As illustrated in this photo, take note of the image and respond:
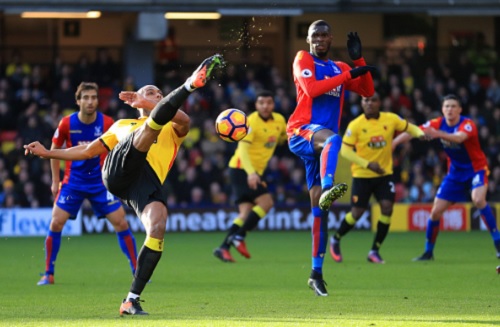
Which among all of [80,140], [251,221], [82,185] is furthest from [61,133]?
[251,221]

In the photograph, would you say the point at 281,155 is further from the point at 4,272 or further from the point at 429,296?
the point at 429,296

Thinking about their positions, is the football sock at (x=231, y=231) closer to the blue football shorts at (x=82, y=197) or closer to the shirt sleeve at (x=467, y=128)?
the blue football shorts at (x=82, y=197)

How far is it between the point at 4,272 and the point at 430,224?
18.7ft

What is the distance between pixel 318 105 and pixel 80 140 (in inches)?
129

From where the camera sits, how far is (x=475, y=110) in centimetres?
2702

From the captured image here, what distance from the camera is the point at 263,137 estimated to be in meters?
16.0

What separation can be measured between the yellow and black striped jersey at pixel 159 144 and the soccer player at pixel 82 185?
9.18 ft

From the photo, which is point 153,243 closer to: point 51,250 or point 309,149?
point 309,149

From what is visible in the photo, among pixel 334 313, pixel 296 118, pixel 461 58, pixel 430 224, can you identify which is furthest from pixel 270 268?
pixel 461 58

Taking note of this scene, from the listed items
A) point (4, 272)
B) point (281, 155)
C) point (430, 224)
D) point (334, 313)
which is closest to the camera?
point (334, 313)

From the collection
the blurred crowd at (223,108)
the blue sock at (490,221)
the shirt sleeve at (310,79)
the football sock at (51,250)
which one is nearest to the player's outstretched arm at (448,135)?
the blue sock at (490,221)

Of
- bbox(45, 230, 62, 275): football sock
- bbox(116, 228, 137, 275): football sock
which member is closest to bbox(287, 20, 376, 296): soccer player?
bbox(116, 228, 137, 275): football sock

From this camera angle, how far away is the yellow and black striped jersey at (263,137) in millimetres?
15938

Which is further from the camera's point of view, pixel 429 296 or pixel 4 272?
pixel 4 272
